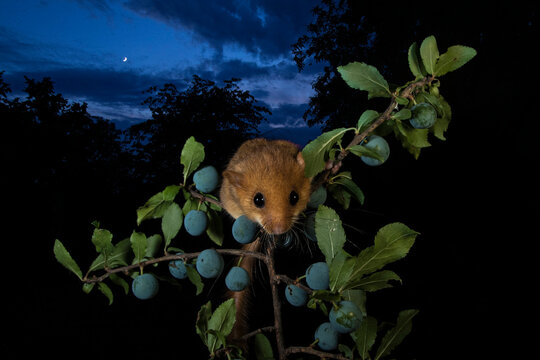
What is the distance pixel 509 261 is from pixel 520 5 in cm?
605

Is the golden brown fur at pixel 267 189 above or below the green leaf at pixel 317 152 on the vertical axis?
below

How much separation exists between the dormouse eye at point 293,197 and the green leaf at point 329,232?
0.64 metres

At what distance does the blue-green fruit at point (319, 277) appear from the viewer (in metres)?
0.81

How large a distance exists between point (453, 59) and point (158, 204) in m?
0.96

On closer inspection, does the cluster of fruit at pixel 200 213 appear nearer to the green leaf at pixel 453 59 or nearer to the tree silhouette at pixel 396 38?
the green leaf at pixel 453 59

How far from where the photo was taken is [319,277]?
814 mm

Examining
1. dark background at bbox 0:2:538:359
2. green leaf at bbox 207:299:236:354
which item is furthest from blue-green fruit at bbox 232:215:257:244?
dark background at bbox 0:2:538:359

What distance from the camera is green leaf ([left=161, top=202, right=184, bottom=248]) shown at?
39.2 inches

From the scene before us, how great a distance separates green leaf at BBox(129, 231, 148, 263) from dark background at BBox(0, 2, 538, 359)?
77.9 inches

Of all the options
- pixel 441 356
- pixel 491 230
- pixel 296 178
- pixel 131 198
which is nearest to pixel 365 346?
pixel 296 178

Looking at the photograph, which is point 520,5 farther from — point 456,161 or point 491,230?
point 491,230

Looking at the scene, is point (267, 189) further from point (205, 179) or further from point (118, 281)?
point (118, 281)

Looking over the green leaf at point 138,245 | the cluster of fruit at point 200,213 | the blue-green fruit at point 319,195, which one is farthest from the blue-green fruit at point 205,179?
the blue-green fruit at point 319,195

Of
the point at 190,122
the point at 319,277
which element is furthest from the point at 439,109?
the point at 190,122
